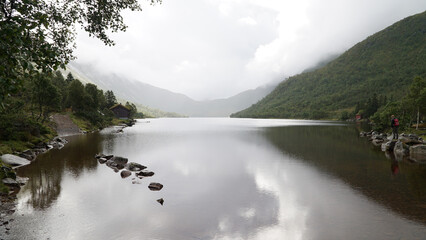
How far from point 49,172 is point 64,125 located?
58405 millimetres

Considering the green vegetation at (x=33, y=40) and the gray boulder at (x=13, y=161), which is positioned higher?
the green vegetation at (x=33, y=40)

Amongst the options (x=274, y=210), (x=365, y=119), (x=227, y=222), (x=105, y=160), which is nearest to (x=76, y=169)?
(x=105, y=160)

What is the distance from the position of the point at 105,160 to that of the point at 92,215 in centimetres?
2011

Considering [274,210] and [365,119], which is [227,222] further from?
[365,119]

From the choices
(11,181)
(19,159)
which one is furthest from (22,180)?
(19,159)

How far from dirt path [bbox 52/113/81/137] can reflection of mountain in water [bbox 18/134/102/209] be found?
3931cm

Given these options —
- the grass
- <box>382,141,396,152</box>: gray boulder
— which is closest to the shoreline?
the grass

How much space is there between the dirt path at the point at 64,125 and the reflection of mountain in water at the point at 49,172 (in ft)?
129

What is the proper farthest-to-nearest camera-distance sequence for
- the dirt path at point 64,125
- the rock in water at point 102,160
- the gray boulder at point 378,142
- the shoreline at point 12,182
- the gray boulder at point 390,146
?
the dirt path at point 64,125 < the gray boulder at point 378,142 < the gray boulder at point 390,146 < the rock in water at point 102,160 < the shoreline at point 12,182

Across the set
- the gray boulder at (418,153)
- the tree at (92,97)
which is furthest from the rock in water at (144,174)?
the tree at (92,97)

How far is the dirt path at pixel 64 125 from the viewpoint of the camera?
245ft

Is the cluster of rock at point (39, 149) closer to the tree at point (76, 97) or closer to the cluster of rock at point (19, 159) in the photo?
the cluster of rock at point (19, 159)

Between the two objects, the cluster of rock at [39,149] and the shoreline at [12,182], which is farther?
the cluster of rock at [39,149]

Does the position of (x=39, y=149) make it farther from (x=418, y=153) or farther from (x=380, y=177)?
(x=418, y=153)
